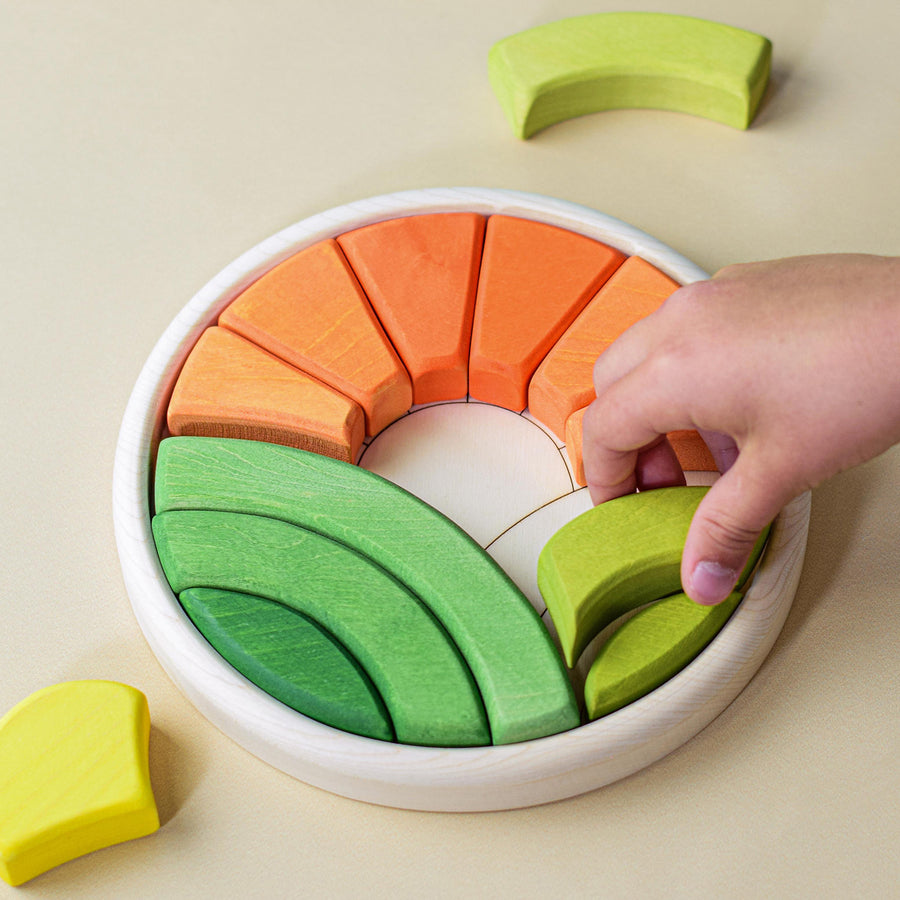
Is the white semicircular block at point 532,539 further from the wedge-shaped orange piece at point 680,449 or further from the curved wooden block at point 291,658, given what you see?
the curved wooden block at point 291,658

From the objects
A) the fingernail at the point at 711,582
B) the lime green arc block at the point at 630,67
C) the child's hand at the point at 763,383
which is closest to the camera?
the child's hand at the point at 763,383

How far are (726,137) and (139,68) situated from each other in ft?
3.67

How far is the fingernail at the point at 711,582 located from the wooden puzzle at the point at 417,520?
0.06 metres

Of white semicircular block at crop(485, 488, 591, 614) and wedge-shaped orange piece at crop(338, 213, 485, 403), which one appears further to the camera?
wedge-shaped orange piece at crop(338, 213, 485, 403)

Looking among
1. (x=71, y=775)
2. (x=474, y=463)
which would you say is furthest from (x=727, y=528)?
(x=71, y=775)

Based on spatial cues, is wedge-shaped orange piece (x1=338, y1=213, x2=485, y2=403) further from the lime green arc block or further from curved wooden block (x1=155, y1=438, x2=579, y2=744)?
the lime green arc block

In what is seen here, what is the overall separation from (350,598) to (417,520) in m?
0.13

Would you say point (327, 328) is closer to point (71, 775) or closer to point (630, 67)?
point (71, 775)

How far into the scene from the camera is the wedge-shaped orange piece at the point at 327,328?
1366 millimetres

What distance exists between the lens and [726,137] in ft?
5.85

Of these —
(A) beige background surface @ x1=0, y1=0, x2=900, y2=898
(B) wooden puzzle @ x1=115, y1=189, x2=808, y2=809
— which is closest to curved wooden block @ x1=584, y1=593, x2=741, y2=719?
(B) wooden puzzle @ x1=115, y1=189, x2=808, y2=809

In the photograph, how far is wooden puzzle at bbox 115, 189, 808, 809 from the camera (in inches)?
43.4

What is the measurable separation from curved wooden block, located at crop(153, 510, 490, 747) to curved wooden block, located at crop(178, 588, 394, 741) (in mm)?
16

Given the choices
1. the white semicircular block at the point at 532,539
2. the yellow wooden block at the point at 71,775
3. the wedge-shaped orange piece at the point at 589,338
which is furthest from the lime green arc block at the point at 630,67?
the yellow wooden block at the point at 71,775
